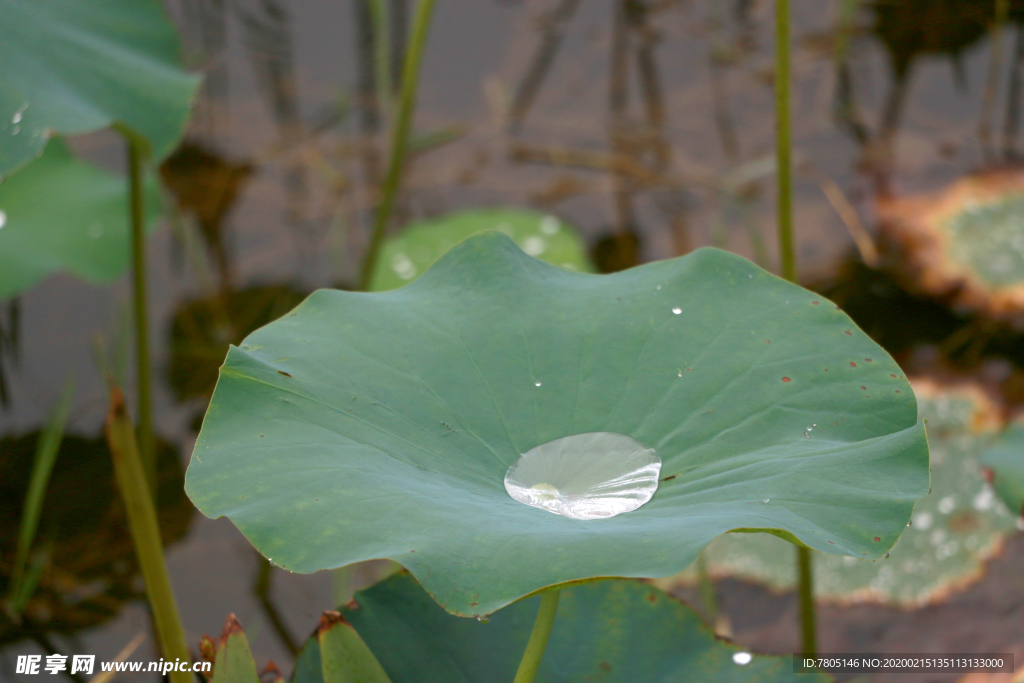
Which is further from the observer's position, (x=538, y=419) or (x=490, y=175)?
(x=490, y=175)

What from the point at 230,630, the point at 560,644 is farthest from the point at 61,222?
the point at 560,644

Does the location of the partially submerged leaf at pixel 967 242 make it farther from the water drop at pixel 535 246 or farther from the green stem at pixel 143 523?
the green stem at pixel 143 523

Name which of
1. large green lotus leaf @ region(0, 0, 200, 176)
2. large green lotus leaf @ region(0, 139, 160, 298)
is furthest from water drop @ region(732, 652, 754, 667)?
large green lotus leaf @ region(0, 139, 160, 298)

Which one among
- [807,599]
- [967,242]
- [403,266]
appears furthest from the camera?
[967,242]

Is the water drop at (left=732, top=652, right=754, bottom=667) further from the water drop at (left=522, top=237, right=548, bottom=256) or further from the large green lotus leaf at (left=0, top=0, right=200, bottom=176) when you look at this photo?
the water drop at (left=522, top=237, right=548, bottom=256)

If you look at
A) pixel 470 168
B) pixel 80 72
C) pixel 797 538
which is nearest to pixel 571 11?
pixel 470 168

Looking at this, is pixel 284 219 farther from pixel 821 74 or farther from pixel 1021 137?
pixel 1021 137

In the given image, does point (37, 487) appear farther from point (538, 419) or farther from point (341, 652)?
point (538, 419)
